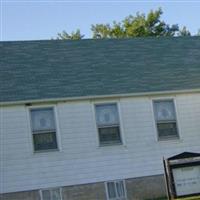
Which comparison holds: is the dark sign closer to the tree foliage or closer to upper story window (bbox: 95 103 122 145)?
upper story window (bbox: 95 103 122 145)

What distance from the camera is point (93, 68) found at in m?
20.4

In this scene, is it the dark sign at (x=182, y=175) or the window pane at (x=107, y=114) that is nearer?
the dark sign at (x=182, y=175)

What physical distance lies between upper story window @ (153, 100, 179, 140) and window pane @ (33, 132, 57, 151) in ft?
11.5

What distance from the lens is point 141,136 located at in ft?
63.2

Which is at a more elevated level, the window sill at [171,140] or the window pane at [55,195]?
the window sill at [171,140]

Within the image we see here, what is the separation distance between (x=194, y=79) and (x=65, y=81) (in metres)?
4.52

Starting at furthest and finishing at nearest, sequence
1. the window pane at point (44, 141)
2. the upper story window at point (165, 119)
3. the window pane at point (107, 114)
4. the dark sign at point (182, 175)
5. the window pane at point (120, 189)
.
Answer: the upper story window at point (165, 119) → the window pane at point (107, 114) → the window pane at point (120, 189) → the window pane at point (44, 141) → the dark sign at point (182, 175)

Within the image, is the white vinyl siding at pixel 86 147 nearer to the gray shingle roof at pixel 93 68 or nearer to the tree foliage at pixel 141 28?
the gray shingle roof at pixel 93 68

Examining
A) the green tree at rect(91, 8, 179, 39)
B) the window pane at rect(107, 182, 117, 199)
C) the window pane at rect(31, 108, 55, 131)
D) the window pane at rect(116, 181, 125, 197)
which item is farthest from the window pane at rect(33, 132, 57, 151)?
the green tree at rect(91, 8, 179, 39)

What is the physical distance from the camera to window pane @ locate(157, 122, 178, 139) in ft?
64.4

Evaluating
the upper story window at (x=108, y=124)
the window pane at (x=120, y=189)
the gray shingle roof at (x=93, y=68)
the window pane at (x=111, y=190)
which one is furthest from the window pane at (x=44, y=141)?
the window pane at (x=120, y=189)

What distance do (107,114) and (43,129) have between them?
85.1 inches

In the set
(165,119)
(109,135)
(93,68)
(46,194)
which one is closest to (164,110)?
(165,119)

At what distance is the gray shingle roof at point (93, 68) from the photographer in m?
18.8
